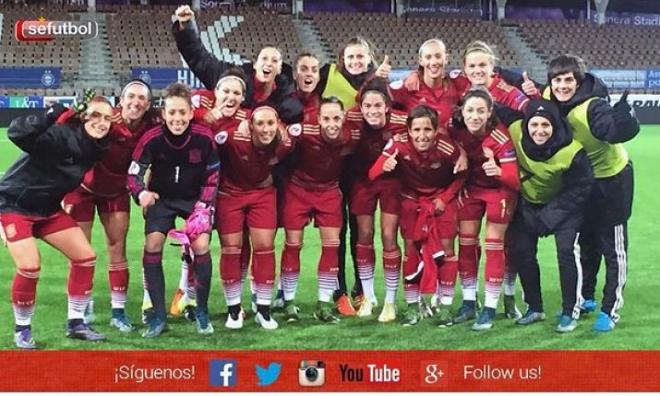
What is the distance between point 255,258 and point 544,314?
68 centimetres

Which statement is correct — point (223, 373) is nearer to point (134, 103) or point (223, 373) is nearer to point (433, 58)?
point (134, 103)

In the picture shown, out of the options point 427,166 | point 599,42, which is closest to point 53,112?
point 427,166

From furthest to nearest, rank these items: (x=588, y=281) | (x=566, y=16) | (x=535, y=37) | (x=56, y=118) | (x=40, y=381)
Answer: (x=535, y=37)
(x=566, y=16)
(x=588, y=281)
(x=56, y=118)
(x=40, y=381)

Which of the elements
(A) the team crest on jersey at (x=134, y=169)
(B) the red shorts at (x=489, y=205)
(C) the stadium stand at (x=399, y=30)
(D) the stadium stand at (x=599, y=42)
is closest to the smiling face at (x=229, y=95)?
(A) the team crest on jersey at (x=134, y=169)

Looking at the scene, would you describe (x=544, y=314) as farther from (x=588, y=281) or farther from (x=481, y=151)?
(x=481, y=151)

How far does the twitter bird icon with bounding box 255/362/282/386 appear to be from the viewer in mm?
1190

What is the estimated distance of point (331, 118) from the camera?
1.65 metres

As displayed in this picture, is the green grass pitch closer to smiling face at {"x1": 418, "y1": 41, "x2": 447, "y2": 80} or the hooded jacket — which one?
the hooded jacket

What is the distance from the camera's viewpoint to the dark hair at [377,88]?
1678mm

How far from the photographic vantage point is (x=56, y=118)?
1.43 meters

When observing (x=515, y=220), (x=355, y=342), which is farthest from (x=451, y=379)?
(x=515, y=220)

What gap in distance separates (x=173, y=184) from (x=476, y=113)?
65 centimetres

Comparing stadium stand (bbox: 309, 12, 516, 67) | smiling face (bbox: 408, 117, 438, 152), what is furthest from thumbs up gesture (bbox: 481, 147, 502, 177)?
stadium stand (bbox: 309, 12, 516, 67)

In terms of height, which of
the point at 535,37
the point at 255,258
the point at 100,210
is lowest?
the point at 255,258
